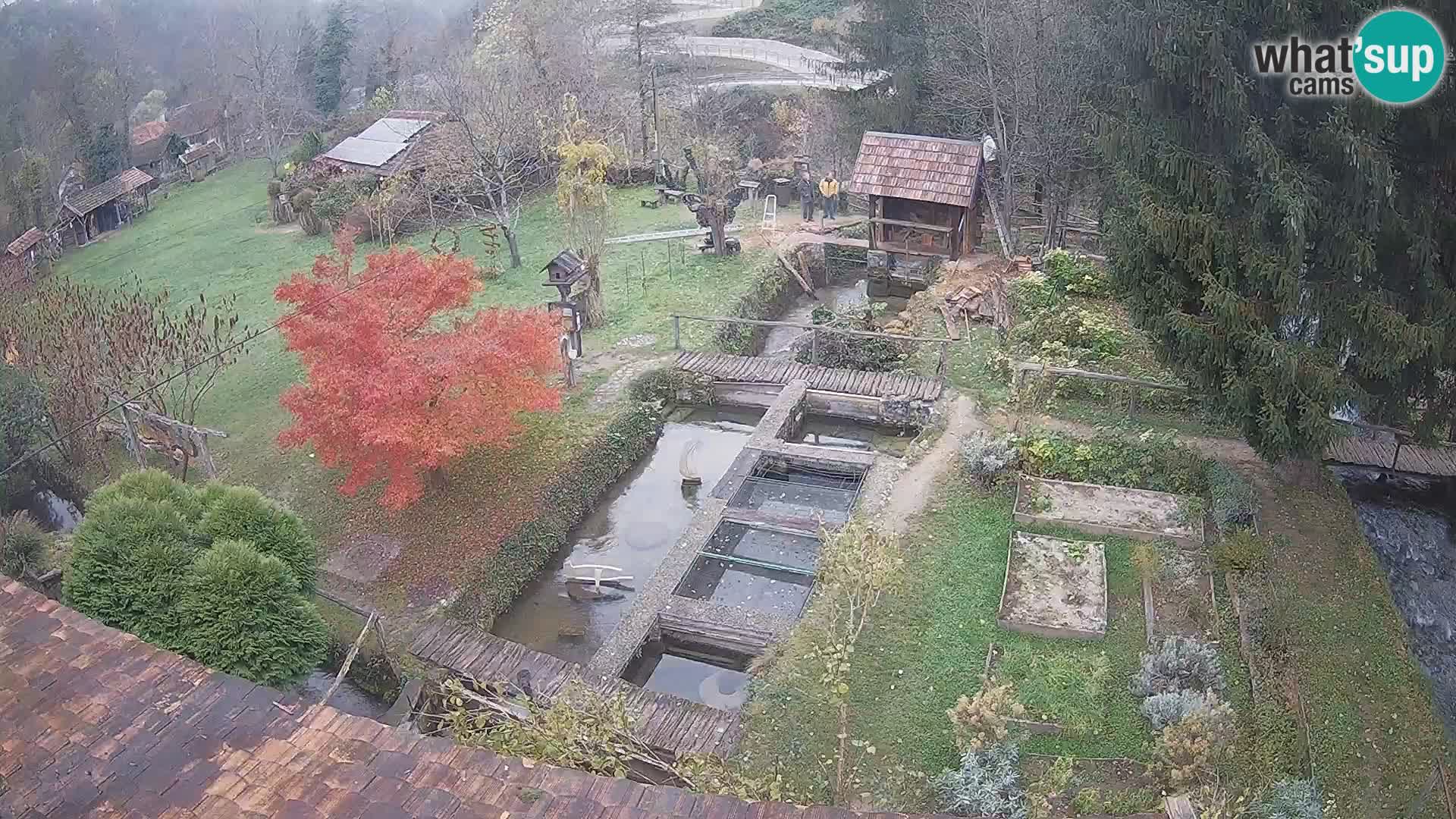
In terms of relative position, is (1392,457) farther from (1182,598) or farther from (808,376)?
(808,376)

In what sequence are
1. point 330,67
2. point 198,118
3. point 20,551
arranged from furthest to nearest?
point 330,67 < point 198,118 < point 20,551

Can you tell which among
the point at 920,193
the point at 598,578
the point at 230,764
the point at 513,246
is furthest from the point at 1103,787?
the point at 513,246

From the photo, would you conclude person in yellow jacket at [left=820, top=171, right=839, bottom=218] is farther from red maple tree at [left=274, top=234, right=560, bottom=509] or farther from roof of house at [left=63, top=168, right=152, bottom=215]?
roof of house at [left=63, top=168, right=152, bottom=215]

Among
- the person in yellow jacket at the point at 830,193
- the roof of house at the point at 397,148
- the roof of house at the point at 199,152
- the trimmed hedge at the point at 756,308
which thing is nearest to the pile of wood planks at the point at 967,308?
the trimmed hedge at the point at 756,308

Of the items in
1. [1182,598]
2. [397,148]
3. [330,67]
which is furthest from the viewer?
[330,67]

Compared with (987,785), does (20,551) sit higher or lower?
lower

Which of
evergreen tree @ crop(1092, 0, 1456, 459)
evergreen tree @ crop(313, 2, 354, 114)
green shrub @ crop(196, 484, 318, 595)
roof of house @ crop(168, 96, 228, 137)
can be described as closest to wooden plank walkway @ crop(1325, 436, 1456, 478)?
evergreen tree @ crop(1092, 0, 1456, 459)
